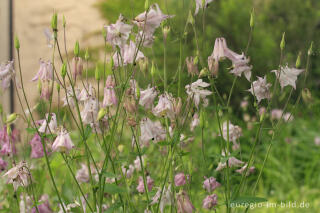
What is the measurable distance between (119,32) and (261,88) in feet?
1.01

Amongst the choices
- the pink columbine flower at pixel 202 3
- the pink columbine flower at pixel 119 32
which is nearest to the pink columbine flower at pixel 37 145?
the pink columbine flower at pixel 119 32

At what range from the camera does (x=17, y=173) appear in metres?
0.93

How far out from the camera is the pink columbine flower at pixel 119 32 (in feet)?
2.74

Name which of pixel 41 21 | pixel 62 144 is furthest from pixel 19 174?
pixel 41 21

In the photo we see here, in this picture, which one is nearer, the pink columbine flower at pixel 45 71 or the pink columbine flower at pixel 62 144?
the pink columbine flower at pixel 62 144

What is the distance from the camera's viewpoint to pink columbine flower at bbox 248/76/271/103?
0.92 metres

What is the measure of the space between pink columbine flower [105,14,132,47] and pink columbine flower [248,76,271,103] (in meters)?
0.28

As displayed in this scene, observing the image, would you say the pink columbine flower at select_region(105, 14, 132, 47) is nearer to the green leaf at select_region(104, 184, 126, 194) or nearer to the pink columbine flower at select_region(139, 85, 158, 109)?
the pink columbine flower at select_region(139, 85, 158, 109)

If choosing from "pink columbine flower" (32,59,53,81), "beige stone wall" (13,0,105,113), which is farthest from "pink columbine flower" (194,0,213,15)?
"beige stone wall" (13,0,105,113)

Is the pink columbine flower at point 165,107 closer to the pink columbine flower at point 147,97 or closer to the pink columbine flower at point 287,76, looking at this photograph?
the pink columbine flower at point 147,97

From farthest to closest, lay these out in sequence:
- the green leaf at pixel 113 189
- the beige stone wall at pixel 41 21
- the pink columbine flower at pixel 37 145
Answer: the beige stone wall at pixel 41 21 < the pink columbine flower at pixel 37 145 < the green leaf at pixel 113 189

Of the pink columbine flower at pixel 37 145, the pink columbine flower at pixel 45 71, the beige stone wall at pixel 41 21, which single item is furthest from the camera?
the beige stone wall at pixel 41 21

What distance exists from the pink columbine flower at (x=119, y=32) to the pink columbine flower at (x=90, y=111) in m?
0.13

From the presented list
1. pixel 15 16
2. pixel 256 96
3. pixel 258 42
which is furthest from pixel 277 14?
pixel 256 96
